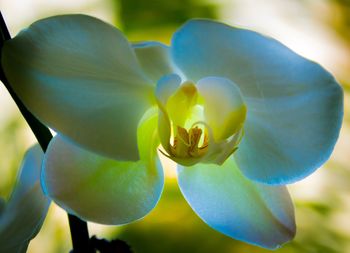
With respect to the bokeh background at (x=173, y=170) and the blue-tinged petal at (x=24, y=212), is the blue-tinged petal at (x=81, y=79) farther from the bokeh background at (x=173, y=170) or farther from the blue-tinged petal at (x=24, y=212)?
the bokeh background at (x=173, y=170)

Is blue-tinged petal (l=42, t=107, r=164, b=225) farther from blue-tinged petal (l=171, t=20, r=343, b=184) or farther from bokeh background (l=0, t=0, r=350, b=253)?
bokeh background (l=0, t=0, r=350, b=253)

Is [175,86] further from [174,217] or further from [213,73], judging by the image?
[174,217]

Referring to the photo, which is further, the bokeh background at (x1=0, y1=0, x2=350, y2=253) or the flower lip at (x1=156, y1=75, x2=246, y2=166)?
the bokeh background at (x1=0, y1=0, x2=350, y2=253)

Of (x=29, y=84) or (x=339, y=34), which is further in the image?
(x=339, y=34)

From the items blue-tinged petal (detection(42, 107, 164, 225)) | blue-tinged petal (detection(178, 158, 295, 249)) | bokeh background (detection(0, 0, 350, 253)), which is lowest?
bokeh background (detection(0, 0, 350, 253))

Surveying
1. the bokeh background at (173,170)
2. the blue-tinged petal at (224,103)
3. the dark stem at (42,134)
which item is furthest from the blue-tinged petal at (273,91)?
the bokeh background at (173,170)

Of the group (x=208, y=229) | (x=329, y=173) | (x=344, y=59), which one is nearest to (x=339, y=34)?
(x=344, y=59)

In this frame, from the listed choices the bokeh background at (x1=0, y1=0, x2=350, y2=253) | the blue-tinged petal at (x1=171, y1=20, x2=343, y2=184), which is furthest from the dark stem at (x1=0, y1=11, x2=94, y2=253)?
the bokeh background at (x1=0, y1=0, x2=350, y2=253)

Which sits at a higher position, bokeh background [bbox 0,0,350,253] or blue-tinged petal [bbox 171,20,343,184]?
blue-tinged petal [bbox 171,20,343,184]
